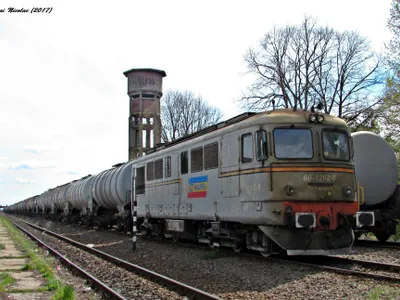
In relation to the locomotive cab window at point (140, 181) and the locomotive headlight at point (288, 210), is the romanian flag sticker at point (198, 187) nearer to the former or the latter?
the locomotive headlight at point (288, 210)

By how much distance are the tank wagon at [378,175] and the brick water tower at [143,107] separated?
3667 centimetres

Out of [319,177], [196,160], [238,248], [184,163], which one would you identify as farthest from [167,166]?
[319,177]

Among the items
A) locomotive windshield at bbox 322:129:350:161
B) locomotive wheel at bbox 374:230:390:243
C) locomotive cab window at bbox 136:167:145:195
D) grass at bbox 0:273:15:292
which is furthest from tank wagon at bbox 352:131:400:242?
grass at bbox 0:273:15:292

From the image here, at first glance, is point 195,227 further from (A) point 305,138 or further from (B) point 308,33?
(B) point 308,33

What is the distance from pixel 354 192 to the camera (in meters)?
10.9

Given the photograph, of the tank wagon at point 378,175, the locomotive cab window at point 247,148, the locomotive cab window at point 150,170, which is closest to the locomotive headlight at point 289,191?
the locomotive cab window at point 247,148

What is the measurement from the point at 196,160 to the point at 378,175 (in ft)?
19.0

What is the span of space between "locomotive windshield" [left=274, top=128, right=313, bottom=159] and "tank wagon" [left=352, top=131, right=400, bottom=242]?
16.5ft

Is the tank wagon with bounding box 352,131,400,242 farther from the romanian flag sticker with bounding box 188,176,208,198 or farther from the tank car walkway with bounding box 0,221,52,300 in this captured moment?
the tank car walkway with bounding box 0,221,52,300

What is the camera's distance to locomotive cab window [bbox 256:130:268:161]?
10.4 metres

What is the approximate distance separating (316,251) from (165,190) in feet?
22.8

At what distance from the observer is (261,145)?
34.4 feet

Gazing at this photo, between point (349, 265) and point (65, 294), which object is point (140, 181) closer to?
point (349, 265)

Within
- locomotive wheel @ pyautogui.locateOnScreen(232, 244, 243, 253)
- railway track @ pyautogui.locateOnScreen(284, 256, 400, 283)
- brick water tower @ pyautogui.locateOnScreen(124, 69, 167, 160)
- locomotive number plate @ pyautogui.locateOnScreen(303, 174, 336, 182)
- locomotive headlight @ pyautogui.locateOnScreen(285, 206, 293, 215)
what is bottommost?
railway track @ pyautogui.locateOnScreen(284, 256, 400, 283)
